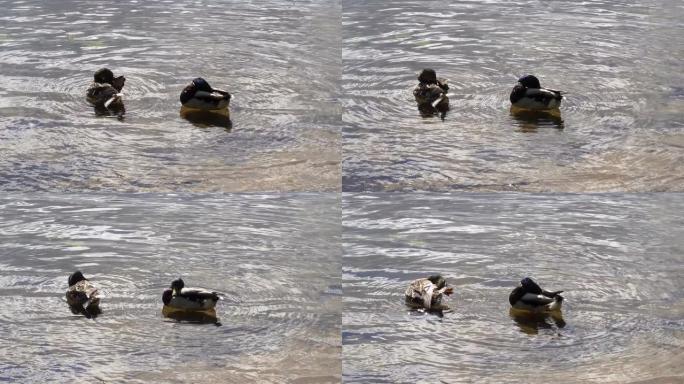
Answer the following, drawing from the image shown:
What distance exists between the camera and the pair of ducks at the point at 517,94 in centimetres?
1346

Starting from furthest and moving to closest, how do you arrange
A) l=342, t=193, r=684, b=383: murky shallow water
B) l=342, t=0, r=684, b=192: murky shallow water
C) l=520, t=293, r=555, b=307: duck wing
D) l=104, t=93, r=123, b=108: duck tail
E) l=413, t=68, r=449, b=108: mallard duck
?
l=413, t=68, r=449, b=108: mallard duck < l=104, t=93, r=123, b=108: duck tail < l=342, t=0, r=684, b=192: murky shallow water < l=520, t=293, r=555, b=307: duck wing < l=342, t=193, r=684, b=383: murky shallow water

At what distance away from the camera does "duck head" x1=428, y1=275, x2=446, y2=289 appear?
9.91m

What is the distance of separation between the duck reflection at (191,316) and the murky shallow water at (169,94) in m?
2.34

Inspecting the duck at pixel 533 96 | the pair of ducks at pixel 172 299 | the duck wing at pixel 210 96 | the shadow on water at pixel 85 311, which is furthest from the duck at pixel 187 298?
the duck at pixel 533 96

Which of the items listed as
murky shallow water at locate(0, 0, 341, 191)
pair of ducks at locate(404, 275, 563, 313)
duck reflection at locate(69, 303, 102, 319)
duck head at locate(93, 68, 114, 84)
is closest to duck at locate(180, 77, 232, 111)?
murky shallow water at locate(0, 0, 341, 191)

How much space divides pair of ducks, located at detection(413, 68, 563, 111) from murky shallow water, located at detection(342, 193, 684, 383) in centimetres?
182

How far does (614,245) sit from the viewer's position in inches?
430

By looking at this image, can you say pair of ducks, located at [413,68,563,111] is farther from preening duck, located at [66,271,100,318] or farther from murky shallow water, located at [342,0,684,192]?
preening duck, located at [66,271,100,318]

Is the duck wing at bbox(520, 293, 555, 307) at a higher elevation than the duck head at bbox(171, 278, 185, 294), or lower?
lower

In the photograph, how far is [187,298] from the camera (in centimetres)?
967

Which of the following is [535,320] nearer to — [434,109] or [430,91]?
[434,109]

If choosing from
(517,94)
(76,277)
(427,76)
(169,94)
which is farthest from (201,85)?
(76,277)

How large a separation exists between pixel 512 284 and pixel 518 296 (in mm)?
456

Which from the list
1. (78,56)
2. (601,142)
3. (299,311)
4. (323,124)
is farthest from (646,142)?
(78,56)
